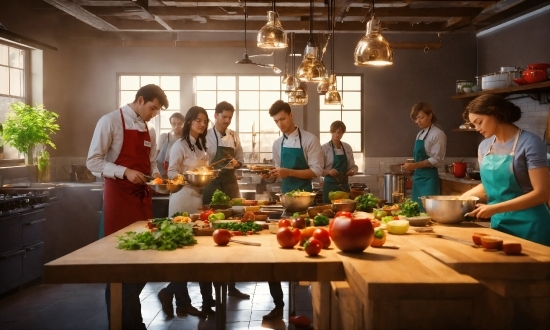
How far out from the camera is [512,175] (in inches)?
134

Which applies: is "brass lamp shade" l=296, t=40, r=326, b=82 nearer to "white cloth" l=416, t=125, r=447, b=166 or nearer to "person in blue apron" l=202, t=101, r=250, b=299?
"person in blue apron" l=202, t=101, r=250, b=299

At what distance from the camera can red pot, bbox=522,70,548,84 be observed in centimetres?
668

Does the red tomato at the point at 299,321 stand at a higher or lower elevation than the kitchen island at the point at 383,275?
lower

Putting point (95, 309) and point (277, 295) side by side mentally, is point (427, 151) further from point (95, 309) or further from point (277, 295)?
point (95, 309)

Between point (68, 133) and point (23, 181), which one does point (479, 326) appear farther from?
point (68, 133)

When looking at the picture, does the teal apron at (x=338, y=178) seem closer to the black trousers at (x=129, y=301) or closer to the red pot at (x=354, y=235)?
the black trousers at (x=129, y=301)

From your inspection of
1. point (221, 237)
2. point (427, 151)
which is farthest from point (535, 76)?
point (221, 237)

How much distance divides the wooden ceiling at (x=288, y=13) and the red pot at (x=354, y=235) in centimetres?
454

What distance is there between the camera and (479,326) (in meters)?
1.96

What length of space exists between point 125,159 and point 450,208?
257 cm

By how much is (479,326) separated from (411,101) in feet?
27.0

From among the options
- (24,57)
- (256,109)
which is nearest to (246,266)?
(24,57)

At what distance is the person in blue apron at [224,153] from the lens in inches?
213

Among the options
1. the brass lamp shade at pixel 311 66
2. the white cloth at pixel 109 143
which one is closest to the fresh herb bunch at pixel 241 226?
the white cloth at pixel 109 143
